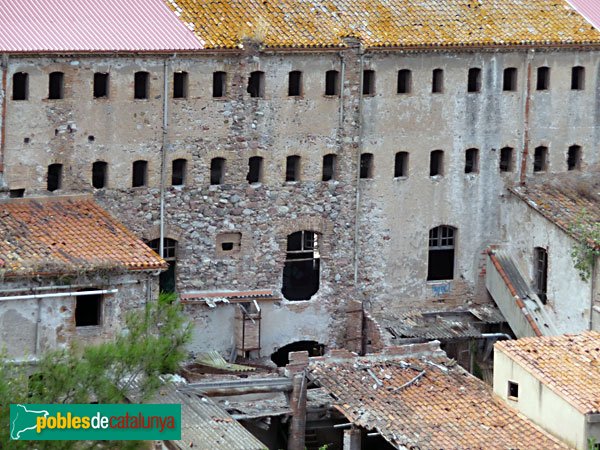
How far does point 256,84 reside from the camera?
61.6m

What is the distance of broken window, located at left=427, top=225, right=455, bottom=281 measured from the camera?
212 feet

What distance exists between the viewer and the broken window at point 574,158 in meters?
66.2

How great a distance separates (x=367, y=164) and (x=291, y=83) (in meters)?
3.43

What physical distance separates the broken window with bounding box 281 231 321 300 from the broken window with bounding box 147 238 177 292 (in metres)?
3.74

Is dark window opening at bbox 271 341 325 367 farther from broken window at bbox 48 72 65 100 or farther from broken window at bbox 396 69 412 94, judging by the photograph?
broken window at bbox 48 72 65 100

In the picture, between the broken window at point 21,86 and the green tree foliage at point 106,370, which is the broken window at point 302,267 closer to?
the green tree foliage at point 106,370

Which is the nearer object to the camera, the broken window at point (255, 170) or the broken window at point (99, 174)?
the broken window at point (99, 174)

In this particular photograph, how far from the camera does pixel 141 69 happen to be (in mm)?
59375

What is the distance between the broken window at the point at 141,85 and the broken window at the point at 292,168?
4979 millimetres

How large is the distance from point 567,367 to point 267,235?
1008cm

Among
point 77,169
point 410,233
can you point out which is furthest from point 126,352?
point 410,233

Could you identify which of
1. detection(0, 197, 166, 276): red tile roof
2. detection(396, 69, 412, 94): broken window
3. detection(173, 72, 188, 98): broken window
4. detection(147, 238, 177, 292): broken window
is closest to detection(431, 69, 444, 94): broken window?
detection(396, 69, 412, 94): broken window

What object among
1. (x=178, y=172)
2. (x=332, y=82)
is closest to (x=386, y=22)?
(x=332, y=82)

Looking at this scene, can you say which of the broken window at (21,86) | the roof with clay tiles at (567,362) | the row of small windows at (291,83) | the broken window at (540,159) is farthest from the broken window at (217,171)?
the broken window at (540,159)
